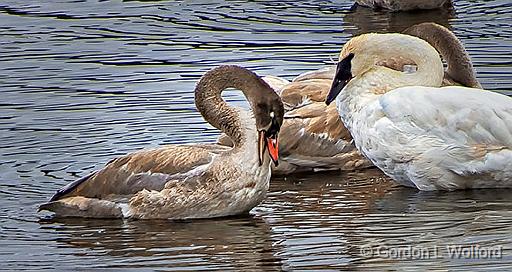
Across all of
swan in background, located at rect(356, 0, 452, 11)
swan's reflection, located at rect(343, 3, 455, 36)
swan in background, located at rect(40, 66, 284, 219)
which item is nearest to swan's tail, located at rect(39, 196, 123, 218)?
swan in background, located at rect(40, 66, 284, 219)

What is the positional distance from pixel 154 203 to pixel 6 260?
1.40 m

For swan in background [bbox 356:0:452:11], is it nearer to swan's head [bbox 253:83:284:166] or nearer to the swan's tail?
swan's head [bbox 253:83:284:166]

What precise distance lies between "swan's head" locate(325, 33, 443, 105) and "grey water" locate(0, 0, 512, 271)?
0.80 m

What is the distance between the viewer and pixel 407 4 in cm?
2017

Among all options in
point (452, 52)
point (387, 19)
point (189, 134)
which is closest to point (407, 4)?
point (387, 19)

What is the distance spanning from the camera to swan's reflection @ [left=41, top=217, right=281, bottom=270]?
871 cm

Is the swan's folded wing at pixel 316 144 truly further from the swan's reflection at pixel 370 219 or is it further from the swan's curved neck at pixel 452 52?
the swan's curved neck at pixel 452 52

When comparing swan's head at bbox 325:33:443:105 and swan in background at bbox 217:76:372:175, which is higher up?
swan's head at bbox 325:33:443:105

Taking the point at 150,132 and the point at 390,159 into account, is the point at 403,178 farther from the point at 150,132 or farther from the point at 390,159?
the point at 150,132

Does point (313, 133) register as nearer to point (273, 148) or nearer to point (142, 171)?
point (273, 148)

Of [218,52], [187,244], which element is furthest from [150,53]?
[187,244]

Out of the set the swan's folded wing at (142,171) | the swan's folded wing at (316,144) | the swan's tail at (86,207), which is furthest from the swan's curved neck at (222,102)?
the swan's folded wing at (316,144)

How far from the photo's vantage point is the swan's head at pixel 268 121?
32.8 feet

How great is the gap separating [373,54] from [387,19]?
853cm
